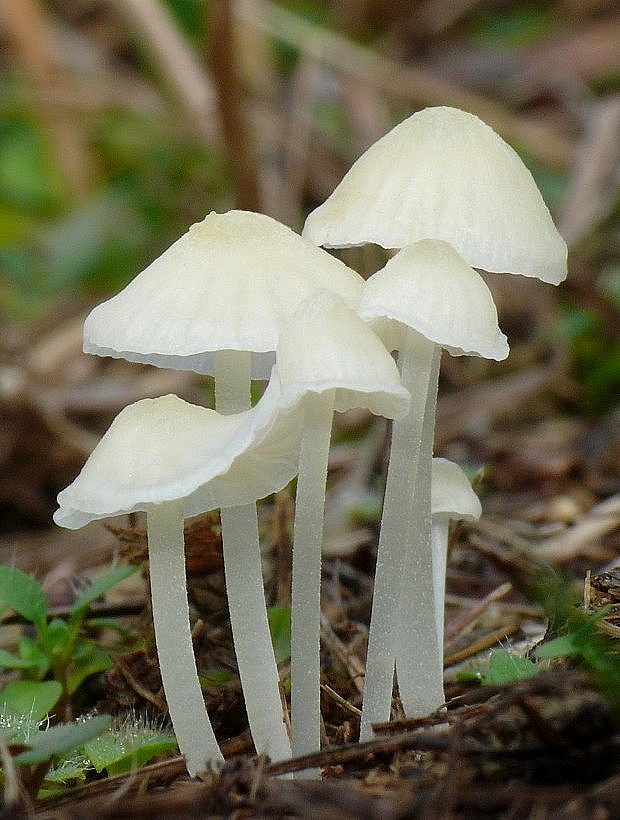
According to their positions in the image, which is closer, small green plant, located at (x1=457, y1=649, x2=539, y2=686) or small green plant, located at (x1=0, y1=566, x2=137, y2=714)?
small green plant, located at (x1=457, y1=649, x2=539, y2=686)

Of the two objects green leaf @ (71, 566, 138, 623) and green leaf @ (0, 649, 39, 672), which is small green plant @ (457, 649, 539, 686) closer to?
green leaf @ (71, 566, 138, 623)

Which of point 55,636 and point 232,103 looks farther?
point 232,103

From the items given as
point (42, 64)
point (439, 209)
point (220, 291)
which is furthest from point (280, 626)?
point (42, 64)

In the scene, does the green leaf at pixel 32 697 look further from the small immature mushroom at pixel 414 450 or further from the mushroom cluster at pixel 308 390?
the small immature mushroom at pixel 414 450

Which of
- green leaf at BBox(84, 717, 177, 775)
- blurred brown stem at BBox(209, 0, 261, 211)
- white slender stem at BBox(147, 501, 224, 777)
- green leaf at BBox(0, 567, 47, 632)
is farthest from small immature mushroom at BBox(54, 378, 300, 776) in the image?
blurred brown stem at BBox(209, 0, 261, 211)

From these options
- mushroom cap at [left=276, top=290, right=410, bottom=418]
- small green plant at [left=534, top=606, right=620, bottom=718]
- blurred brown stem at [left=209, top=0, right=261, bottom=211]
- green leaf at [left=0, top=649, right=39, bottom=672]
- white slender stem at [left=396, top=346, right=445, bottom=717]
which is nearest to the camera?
small green plant at [left=534, top=606, right=620, bottom=718]

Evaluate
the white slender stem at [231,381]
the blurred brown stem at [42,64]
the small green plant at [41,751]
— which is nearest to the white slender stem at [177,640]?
the small green plant at [41,751]

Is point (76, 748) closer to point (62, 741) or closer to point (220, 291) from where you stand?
point (62, 741)
